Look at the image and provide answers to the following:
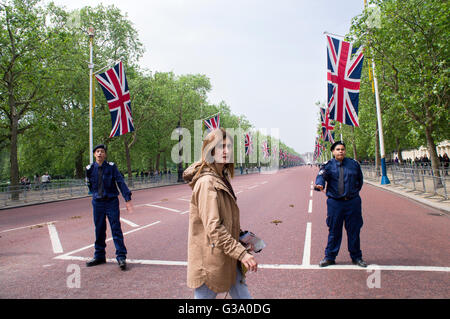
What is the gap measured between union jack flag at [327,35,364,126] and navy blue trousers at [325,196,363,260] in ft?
32.5

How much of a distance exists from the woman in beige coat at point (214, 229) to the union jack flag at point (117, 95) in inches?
671

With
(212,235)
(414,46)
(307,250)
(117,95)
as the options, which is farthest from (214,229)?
(117,95)

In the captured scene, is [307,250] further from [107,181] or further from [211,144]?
[211,144]

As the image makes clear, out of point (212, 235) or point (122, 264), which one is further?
point (122, 264)

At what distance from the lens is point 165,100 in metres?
37.1

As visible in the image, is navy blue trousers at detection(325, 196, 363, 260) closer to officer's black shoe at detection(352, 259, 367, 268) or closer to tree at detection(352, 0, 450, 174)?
officer's black shoe at detection(352, 259, 367, 268)

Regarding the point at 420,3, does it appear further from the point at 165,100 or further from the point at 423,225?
the point at 165,100

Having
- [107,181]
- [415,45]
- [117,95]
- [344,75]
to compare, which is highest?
[415,45]

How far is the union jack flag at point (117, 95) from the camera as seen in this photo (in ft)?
58.9

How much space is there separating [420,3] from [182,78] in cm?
4592

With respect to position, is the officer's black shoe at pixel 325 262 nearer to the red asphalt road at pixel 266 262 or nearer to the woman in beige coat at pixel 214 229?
the red asphalt road at pixel 266 262

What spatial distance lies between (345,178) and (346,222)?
0.71m

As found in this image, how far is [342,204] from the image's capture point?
4.83m
